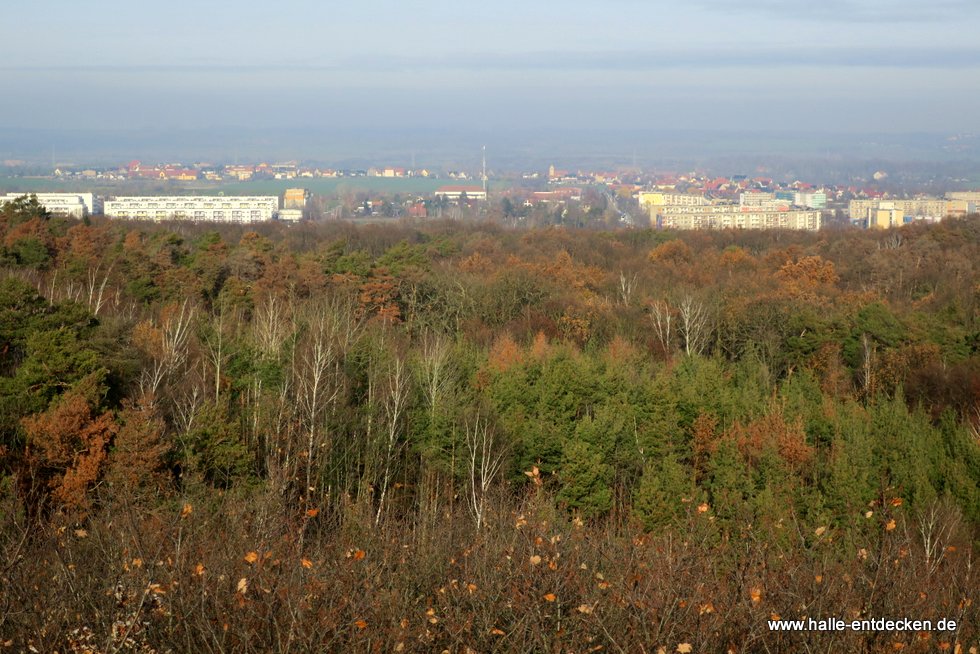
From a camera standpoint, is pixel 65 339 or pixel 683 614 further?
pixel 65 339

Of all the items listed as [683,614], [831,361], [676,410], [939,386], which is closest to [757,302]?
[831,361]

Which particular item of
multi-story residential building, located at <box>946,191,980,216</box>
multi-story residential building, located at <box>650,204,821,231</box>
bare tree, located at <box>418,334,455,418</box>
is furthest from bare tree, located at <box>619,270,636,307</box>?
multi-story residential building, located at <box>946,191,980,216</box>

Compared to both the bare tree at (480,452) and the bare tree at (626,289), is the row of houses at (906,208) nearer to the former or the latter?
the bare tree at (626,289)

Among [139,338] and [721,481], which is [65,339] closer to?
[139,338]

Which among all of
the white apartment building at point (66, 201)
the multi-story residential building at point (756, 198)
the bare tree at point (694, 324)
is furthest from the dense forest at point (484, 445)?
the multi-story residential building at point (756, 198)

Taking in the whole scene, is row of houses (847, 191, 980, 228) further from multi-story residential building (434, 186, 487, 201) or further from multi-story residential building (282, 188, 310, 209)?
multi-story residential building (282, 188, 310, 209)
